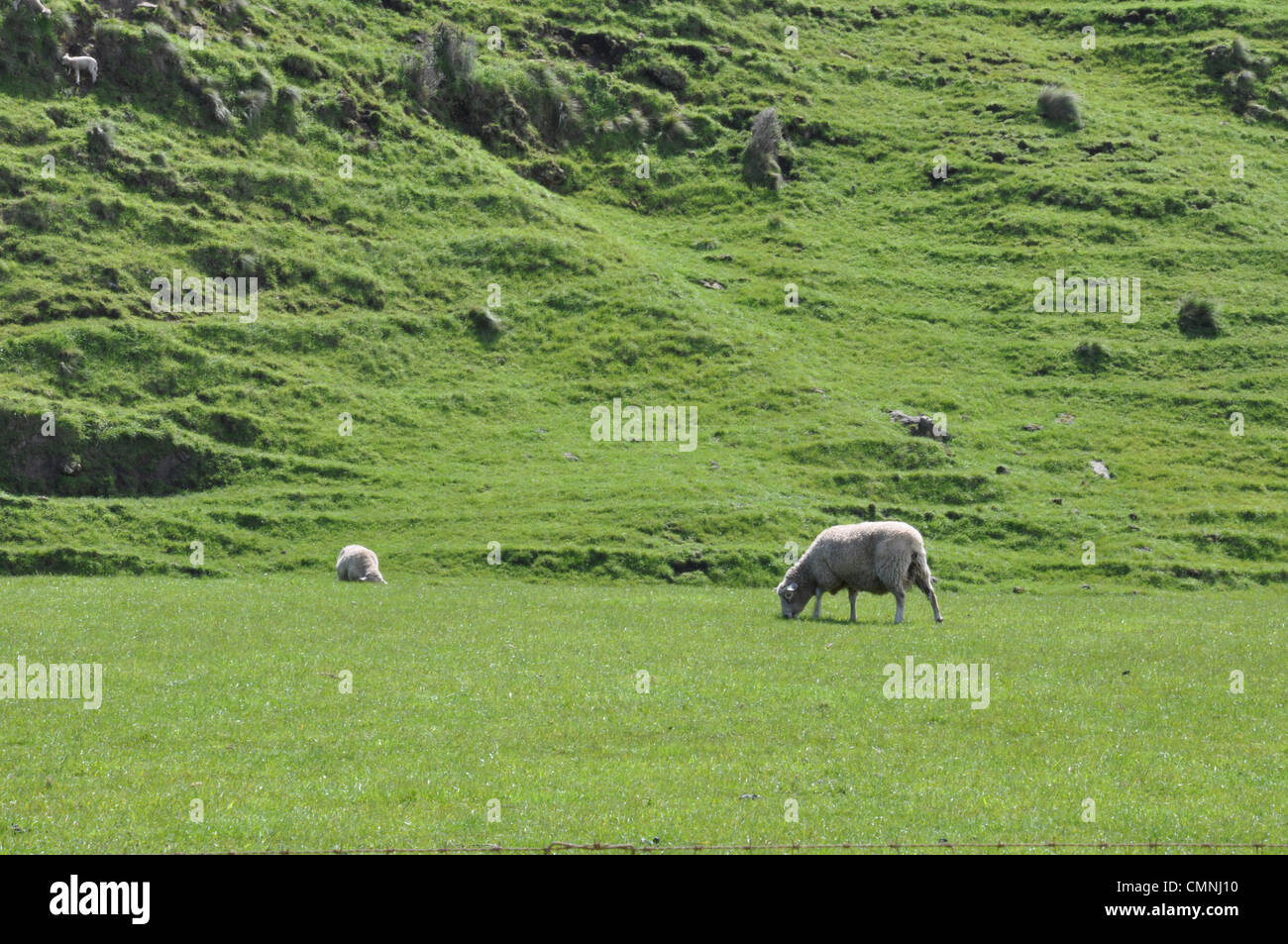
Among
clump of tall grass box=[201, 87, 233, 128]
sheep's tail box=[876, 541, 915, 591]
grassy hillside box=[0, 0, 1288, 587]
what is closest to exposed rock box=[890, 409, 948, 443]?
grassy hillside box=[0, 0, 1288, 587]

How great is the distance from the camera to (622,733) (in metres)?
20.9

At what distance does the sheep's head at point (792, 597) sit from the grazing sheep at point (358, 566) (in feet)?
58.4

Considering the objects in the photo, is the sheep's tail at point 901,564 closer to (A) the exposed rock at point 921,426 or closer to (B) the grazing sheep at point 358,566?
(B) the grazing sheep at point 358,566

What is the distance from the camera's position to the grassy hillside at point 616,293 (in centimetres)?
5553

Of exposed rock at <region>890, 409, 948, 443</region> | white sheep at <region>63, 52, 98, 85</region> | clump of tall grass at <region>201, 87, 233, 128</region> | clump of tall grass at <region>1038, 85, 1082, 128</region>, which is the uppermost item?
clump of tall grass at <region>1038, 85, 1082, 128</region>

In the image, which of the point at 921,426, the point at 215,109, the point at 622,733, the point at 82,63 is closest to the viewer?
the point at 622,733

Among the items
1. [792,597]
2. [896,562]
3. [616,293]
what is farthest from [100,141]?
[896,562]

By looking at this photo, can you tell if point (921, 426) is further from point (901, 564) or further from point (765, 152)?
point (765, 152)

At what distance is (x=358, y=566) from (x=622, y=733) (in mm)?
29728

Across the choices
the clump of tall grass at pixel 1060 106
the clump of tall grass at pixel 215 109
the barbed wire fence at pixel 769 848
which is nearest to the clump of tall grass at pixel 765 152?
the clump of tall grass at pixel 1060 106

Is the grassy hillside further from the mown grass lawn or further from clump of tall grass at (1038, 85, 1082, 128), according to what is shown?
the mown grass lawn

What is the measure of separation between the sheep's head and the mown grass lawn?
1582mm

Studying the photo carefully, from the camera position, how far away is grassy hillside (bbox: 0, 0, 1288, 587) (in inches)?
2186

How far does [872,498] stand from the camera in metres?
58.0
